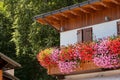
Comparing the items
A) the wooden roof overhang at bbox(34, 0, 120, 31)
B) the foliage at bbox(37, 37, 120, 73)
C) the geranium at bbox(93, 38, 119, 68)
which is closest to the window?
the wooden roof overhang at bbox(34, 0, 120, 31)

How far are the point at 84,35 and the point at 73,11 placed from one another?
1393mm

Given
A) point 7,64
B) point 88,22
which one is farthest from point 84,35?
point 7,64

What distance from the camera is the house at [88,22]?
2139 cm

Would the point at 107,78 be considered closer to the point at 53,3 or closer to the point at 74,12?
the point at 74,12

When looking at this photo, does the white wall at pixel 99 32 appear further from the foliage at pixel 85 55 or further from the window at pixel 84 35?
the foliage at pixel 85 55

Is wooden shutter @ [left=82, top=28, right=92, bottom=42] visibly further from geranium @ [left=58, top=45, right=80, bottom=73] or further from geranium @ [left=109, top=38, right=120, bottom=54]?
geranium @ [left=109, top=38, right=120, bottom=54]

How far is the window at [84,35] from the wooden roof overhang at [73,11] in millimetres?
976

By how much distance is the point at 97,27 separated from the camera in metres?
22.4

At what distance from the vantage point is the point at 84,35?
2308cm

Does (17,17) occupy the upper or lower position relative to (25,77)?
upper

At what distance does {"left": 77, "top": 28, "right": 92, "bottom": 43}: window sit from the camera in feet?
74.7

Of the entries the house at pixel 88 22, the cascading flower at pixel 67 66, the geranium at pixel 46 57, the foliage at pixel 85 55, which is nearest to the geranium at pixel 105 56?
the foliage at pixel 85 55

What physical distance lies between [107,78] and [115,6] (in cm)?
361

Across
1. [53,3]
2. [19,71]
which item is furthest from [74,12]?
[19,71]
